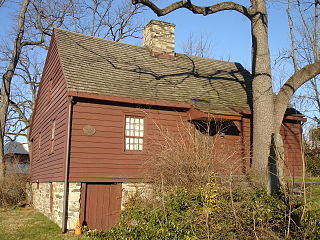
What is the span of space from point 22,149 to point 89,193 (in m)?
38.6

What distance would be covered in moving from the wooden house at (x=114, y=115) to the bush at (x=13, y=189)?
2000mm

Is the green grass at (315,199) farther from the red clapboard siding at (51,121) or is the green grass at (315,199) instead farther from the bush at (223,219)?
the red clapboard siding at (51,121)

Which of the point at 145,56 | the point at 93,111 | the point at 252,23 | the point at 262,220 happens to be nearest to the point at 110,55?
the point at 145,56

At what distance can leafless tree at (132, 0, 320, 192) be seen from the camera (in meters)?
13.4

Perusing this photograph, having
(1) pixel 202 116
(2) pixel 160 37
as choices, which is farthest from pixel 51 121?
(2) pixel 160 37

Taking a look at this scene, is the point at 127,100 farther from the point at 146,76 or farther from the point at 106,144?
the point at 146,76

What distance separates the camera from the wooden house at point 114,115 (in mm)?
11500

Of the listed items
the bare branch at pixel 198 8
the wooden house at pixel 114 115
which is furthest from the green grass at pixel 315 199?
the bare branch at pixel 198 8

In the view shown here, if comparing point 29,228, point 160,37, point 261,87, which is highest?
point 160,37

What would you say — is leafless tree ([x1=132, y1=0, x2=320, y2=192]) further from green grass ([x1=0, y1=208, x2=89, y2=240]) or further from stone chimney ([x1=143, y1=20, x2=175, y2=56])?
green grass ([x1=0, y1=208, x2=89, y2=240])

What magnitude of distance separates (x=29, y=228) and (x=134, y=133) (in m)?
4.57

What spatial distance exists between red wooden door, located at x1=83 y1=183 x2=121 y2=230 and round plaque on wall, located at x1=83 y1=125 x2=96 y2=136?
1.64 metres

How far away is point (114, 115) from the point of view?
483 inches

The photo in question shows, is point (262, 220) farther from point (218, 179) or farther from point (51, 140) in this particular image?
point (51, 140)
